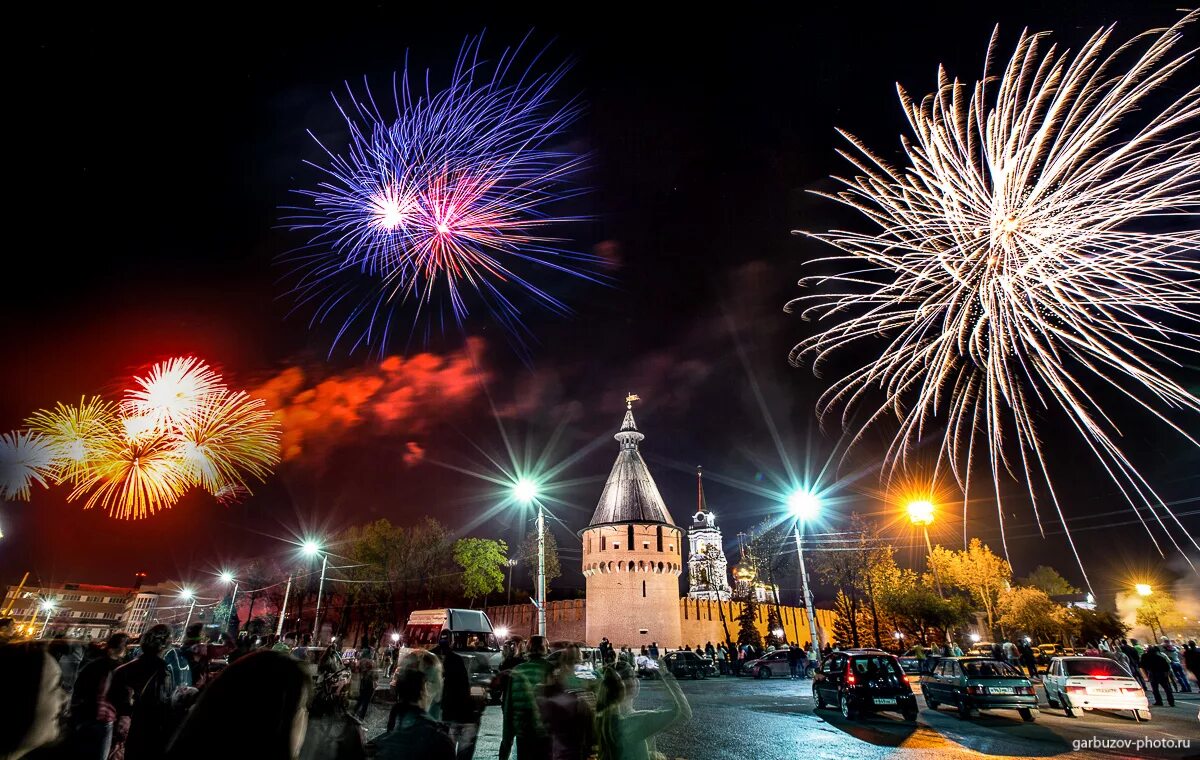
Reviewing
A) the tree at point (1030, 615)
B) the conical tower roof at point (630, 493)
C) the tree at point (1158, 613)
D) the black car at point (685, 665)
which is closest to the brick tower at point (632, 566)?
the conical tower roof at point (630, 493)

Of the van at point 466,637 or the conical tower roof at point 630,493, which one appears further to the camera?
the conical tower roof at point 630,493

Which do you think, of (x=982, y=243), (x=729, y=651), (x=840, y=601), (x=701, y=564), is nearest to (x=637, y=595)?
(x=729, y=651)

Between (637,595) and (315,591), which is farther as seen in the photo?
(315,591)

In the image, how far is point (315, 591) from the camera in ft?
229

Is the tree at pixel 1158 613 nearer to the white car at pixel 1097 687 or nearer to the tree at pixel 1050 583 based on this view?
the tree at pixel 1050 583

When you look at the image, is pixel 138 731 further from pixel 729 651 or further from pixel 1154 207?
pixel 729 651

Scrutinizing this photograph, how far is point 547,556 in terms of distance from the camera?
2489 inches

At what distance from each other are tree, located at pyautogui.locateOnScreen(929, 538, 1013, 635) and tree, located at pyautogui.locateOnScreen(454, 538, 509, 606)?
41.9 m

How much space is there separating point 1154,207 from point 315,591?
7891cm

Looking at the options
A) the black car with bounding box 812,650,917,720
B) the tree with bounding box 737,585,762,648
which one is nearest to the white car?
the black car with bounding box 812,650,917,720

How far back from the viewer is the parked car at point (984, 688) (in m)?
12.8

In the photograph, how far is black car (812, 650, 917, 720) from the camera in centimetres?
1288

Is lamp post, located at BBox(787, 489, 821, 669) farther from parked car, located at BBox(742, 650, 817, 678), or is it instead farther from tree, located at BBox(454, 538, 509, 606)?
tree, located at BBox(454, 538, 509, 606)

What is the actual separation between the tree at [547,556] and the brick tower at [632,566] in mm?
13156
